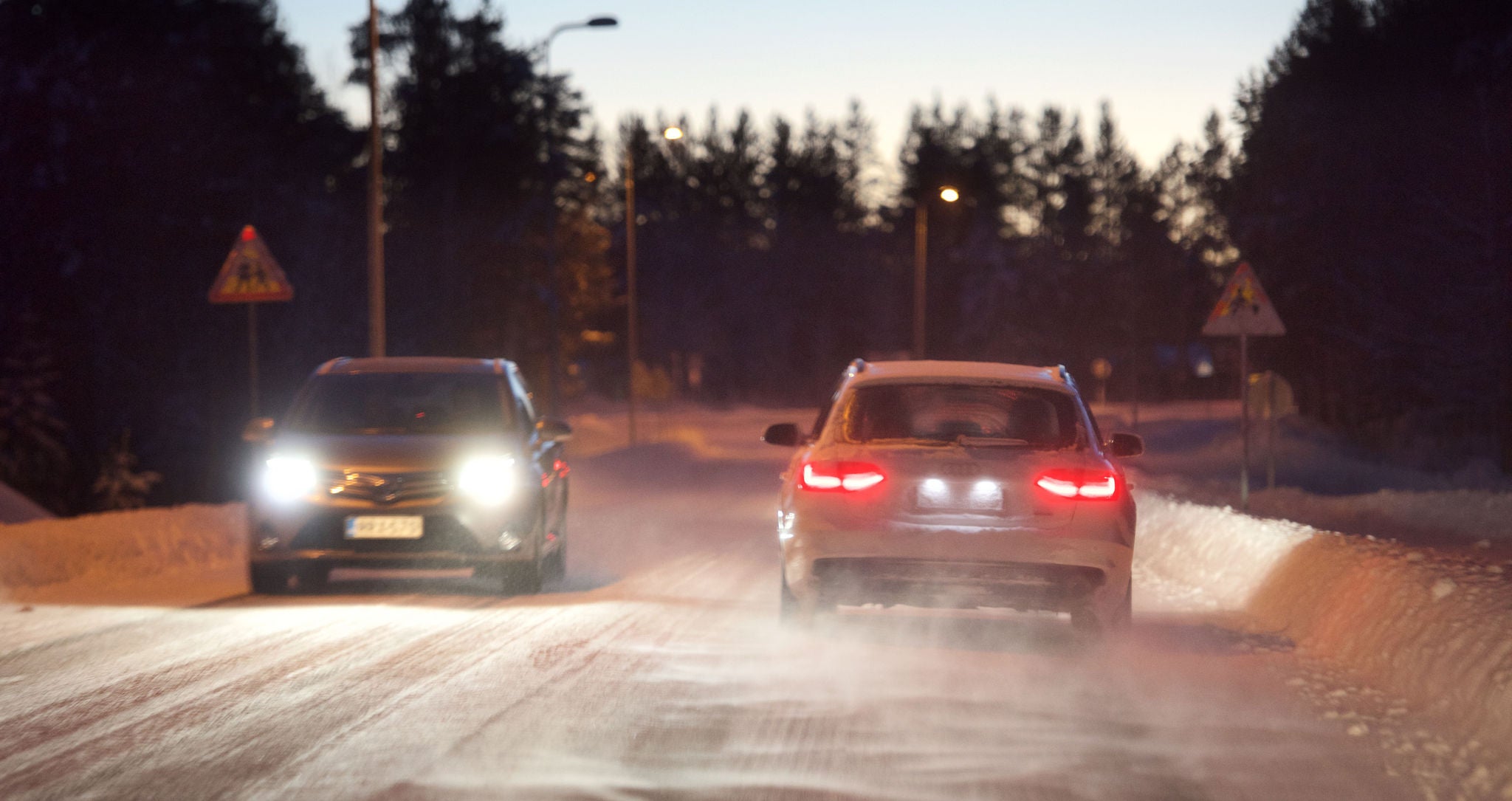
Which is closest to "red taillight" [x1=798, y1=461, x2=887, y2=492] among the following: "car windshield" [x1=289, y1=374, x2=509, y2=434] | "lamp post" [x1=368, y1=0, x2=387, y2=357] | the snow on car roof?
the snow on car roof

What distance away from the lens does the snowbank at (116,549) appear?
13594mm

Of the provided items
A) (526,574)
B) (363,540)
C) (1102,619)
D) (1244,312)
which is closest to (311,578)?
(363,540)

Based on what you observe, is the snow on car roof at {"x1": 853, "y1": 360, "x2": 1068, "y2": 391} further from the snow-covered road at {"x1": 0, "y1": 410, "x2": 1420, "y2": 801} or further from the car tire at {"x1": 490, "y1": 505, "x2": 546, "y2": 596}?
the car tire at {"x1": 490, "y1": 505, "x2": 546, "y2": 596}

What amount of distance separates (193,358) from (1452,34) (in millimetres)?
30863

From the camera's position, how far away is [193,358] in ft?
151

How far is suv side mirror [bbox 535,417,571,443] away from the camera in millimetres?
13508

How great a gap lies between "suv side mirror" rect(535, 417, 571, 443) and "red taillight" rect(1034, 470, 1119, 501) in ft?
15.5

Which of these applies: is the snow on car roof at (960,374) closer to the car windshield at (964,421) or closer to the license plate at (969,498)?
the car windshield at (964,421)

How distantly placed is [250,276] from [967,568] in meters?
10.4

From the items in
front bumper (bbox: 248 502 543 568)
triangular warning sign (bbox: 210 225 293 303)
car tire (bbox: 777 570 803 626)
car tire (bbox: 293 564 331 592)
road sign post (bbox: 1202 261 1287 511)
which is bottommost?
car tire (bbox: 293 564 331 592)

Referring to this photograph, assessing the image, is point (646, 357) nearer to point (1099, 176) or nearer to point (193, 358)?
point (1099, 176)

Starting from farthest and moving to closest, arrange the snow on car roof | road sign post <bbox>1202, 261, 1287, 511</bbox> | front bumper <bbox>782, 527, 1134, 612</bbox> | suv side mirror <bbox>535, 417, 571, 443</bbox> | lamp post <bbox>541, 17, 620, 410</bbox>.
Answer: lamp post <bbox>541, 17, 620, 410</bbox> → road sign post <bbox>1202, 261, 1287, 511</bbox> → suv side mirror <bbox>535, 417, 571, 443</bbox> → the snow on car roof → front bumper <bbox>782, 527, 1134, 612</bbox>

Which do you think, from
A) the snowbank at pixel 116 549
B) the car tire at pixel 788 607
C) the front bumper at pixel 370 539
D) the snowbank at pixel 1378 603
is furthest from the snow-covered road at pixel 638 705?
the snowbank at pixel 116 549

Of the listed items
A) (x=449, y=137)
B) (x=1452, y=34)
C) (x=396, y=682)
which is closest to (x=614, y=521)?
(x=396, y=682)
